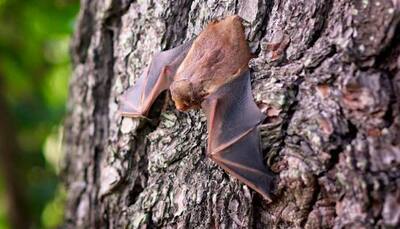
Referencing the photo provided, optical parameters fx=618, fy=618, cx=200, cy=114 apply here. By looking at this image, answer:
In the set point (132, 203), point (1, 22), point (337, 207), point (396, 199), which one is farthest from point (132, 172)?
point (1, 22)

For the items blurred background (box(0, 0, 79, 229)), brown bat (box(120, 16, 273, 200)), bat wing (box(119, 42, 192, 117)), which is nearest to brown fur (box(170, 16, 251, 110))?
brown bat (box(120, 16, 273, 200))

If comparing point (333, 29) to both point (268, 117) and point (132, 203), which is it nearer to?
point (268, 117)

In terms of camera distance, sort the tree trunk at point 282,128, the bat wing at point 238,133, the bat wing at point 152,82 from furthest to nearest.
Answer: the bat wing at point 152,82, the bat wing at point 238,133, the tree trunk at point 282,128

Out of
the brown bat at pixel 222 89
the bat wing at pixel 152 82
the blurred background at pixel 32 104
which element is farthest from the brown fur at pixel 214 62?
the blurred background at pixel 32 104

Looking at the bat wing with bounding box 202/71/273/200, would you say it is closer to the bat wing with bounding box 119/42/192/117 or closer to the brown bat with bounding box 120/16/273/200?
the brown bat with bounding box 120/16/273/200

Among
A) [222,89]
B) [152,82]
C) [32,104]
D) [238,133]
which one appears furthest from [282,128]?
[32,104]

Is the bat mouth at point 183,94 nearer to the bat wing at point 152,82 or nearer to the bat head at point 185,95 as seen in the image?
the bat head at point 185,95

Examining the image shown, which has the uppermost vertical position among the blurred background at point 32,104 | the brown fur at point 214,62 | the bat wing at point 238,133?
the brown fur at point 214,62
